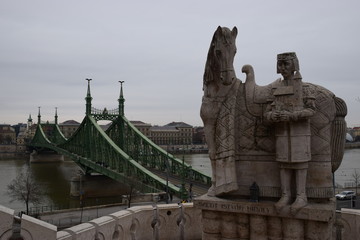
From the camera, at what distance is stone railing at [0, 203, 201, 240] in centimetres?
487

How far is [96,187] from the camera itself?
31453 millimetres

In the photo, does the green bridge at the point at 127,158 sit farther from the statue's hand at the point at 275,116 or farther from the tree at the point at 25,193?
the statue's hand at the point at 275,116

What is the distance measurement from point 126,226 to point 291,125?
11.5 ft

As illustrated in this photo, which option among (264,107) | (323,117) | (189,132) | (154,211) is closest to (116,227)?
(154,211)

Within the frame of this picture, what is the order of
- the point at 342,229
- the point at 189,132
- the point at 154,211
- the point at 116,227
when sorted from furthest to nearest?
the point at 189,132 < the point at 154,211 < the point at 342,229 < the point at 116,227

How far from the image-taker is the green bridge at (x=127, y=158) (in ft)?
81.4

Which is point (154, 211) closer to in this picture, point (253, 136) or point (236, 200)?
point (236, 200)

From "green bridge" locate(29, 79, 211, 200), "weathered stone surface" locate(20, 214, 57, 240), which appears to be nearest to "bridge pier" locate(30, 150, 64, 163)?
"green bridge" locate(29, 79, 211, 200)

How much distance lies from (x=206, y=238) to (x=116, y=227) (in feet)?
5.25

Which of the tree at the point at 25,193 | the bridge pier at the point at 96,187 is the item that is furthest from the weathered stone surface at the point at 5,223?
the bridge pier at the point at 96,187

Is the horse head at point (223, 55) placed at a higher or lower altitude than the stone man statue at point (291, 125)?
higher

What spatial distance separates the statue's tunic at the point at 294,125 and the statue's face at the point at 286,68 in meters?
0.14

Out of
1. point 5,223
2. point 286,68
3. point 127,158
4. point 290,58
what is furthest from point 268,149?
point 127,158

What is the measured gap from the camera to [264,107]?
19.3 feet
